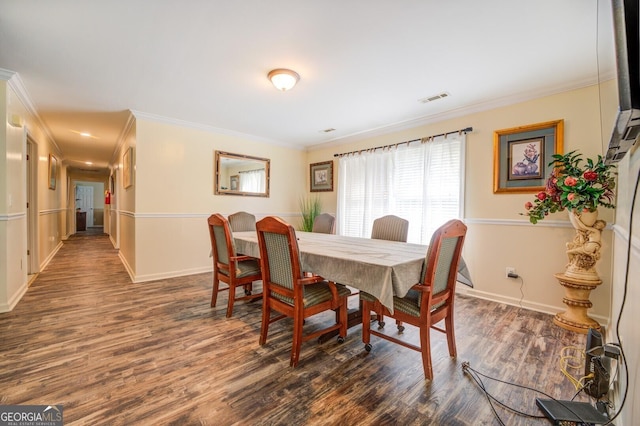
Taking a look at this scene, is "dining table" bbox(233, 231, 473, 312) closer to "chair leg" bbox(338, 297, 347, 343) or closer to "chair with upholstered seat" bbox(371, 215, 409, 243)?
"chair leg" bbox(338, 297, 347, 343)

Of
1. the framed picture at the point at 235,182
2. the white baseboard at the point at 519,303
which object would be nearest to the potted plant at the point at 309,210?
the framed picture at the point at 235,182

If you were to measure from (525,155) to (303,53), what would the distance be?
2609mm

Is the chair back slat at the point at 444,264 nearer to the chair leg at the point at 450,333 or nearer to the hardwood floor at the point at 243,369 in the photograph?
the chair leg at the point at 450,333

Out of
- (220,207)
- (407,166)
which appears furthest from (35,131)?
(407,166)

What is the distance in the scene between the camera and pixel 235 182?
15.7 ft

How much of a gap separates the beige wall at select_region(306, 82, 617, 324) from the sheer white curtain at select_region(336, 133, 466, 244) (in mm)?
176

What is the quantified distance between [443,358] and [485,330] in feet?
2.42

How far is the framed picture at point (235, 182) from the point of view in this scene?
4734mm

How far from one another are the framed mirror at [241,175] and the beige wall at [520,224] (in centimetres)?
302

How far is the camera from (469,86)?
2838mm

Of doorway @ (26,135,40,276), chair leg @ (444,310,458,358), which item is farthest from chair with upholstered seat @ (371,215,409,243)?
doorway @ (26,135,40,276)

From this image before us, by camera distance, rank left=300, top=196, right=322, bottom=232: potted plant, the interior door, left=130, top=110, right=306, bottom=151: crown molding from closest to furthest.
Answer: left=130, top=110, right=306, bottom=151: crown molding < left=300, top=196, right=322, bottom=232: potted plant < the interior door

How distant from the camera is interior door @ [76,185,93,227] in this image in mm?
11469

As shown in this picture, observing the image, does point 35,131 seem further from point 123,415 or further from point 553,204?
point 553,204
